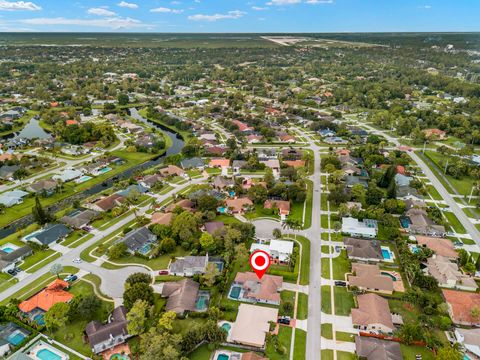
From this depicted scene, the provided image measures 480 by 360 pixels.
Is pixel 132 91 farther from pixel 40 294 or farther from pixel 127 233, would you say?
pixel 40 294

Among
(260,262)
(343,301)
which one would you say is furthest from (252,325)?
(343,301)

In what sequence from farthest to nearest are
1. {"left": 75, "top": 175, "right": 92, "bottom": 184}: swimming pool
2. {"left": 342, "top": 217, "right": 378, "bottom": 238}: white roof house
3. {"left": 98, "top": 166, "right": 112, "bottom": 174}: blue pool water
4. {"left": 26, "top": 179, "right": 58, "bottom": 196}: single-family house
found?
{"left": 98, "top": 166, "right": 112, "bottom": 174}: blue pool water < {"left": 75, "top": 175, "right": 92, "bottom": 184}: swimming pool < {"left": 26, "top": 179, "right": 58, "bottom": 196}: single-family house < {"left": 342, "top": 217, "right": 378, "bottom": 238}: white roof house

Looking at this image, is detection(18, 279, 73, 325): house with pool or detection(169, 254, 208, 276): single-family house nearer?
detection(18, 279, 73, 325): house with pool

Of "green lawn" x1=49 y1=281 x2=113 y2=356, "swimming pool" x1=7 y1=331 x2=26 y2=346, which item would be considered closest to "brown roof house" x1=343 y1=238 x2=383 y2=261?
"green lawn" x1=49 y1=281 x2=113 y2=356

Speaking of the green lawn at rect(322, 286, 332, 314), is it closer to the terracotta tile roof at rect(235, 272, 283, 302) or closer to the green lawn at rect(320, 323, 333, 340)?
the green lawn at rect(320, 323, 333, 340)

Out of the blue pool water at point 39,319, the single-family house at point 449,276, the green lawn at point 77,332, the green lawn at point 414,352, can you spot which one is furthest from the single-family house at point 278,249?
the blue pool water at point 39,319

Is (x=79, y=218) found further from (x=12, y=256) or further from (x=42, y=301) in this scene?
(x=42, y=301)
